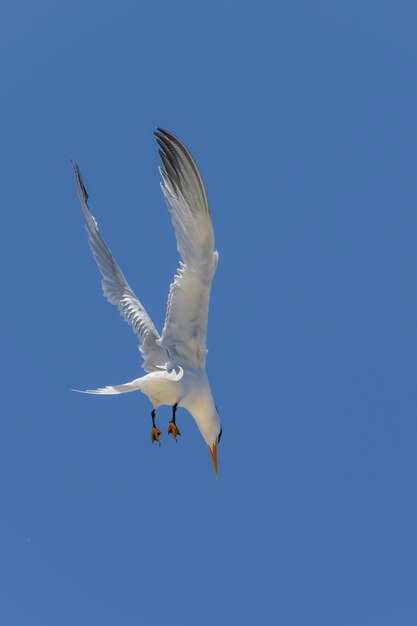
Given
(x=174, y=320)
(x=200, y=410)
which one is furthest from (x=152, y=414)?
(x=174, y=320)

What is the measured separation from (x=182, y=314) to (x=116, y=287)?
3.32m

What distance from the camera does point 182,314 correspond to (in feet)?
43.9

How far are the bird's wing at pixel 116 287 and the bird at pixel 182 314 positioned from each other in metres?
0.01

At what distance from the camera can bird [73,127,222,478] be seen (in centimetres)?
1259

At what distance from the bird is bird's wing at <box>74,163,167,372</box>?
1 cm

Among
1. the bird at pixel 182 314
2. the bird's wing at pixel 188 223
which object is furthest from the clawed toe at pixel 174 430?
the bird's wing at pixel 188 223

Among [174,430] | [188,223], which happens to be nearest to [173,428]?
[174,430]

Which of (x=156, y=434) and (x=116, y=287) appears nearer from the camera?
(x=156, y=434)

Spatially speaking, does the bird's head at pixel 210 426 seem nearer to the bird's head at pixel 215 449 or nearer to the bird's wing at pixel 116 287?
the bird's head at pixel 215 449

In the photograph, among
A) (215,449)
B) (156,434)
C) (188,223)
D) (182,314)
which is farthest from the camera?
(215,449)

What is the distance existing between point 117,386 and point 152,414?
150cm

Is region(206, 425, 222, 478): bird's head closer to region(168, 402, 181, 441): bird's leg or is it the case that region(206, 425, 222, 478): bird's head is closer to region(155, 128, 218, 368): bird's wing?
region(168, 402, 181, 441): bird's leg

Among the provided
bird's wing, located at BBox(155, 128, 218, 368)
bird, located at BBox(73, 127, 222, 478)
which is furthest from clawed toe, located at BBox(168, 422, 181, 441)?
bird's wing, located at BBox(155, 128, 218, 368)

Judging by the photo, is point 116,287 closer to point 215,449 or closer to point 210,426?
point 210,426
